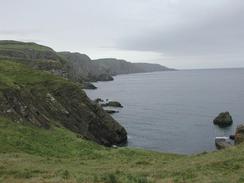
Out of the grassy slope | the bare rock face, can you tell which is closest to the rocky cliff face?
the bare rock face

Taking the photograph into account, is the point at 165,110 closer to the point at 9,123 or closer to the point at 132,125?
the point at 132,125

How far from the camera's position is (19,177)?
25859 millimetres

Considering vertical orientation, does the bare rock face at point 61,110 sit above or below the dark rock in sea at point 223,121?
above

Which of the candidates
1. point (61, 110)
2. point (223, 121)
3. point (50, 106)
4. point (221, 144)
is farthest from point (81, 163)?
point (223, 121)

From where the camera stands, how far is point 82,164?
113 feet

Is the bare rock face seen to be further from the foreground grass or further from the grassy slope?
the foreground grass

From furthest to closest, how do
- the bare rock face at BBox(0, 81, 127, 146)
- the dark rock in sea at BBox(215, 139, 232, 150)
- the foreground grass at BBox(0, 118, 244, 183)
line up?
1. the dark rock in sea at BBox(215, 139, 232, 150)
2. the bare rock face at BBox(0, 81, 127, 146)
3. the foreground grass at BBox(0, 118, 244, 183)

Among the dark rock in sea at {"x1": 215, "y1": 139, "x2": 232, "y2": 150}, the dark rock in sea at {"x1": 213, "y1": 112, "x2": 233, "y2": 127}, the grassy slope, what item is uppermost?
the grassy slope

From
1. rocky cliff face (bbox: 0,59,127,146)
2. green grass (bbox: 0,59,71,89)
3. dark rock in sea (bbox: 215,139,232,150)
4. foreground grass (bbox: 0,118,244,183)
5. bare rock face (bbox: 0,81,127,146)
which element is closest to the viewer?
foreground grass (bbox: 0,118,244,183)

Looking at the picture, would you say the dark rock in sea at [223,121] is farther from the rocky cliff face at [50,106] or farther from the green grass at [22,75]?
the green grass at [22,75]

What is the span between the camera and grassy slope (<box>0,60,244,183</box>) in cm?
2472

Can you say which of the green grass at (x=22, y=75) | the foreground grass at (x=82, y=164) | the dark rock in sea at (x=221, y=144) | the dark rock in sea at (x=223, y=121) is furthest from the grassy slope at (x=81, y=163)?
the dark rock in sea at (x=223, y=121)

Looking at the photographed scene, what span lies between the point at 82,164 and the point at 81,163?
21.7 inches

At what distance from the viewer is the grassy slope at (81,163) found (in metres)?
24.7
